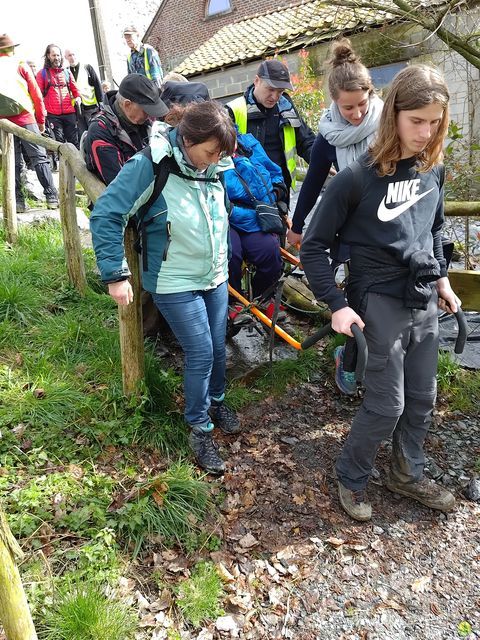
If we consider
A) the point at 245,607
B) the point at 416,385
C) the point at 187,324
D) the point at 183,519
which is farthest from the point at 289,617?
the point at 187,324

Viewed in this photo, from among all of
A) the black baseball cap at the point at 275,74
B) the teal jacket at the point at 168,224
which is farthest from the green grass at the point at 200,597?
the black baseball cap at the point at 275,74

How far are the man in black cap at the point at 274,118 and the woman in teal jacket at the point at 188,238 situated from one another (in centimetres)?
127

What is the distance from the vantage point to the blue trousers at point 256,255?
3.65m

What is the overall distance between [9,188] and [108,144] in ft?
9.20

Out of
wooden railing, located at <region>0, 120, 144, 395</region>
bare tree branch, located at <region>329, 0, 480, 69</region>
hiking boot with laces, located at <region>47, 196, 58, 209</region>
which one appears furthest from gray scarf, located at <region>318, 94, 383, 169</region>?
hiking boot with laces, located at <region>47, 196, 58, 209</region>

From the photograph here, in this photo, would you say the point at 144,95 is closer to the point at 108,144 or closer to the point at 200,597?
the point at 108,144

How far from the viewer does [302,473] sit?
3.16m

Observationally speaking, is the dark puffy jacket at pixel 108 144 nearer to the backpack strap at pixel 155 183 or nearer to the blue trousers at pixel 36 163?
the backpack strap at pixel 155 183

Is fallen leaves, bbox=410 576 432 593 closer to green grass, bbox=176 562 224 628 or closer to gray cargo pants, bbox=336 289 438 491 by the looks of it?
gray cargo pants, bbox=336 289 438 491

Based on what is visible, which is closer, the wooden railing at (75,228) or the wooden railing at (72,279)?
the wooden railing at (72,279)

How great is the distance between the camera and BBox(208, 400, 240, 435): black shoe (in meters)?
3.41

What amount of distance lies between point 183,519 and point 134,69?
7.77m

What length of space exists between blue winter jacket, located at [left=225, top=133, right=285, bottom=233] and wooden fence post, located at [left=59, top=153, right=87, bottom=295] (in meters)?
1.59

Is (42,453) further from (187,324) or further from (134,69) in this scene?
(134,69)
